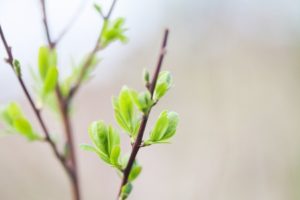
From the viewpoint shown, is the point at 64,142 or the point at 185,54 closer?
the point at 64,142

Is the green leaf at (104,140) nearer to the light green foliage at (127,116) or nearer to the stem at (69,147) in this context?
the light green foliage at (127,116)

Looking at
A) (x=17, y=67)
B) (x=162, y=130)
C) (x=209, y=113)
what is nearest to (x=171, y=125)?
(x=162, y=130)

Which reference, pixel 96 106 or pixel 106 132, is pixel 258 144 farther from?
pixel 96 106

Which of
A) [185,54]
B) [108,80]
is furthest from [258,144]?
[108,80]

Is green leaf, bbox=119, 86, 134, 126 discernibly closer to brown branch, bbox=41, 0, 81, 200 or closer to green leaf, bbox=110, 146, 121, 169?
green leaf, bbox=110, 146, 121, 169

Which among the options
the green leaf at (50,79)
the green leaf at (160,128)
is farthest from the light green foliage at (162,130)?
the green leaf at (50,79)

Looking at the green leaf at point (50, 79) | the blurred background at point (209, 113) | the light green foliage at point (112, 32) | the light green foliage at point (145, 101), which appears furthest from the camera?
the blurred background at point (209, 113)

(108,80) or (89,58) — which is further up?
(108,80)

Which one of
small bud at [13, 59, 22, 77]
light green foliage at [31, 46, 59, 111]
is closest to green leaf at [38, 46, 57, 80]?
light green foliage at [31, 46, 59, 111]
